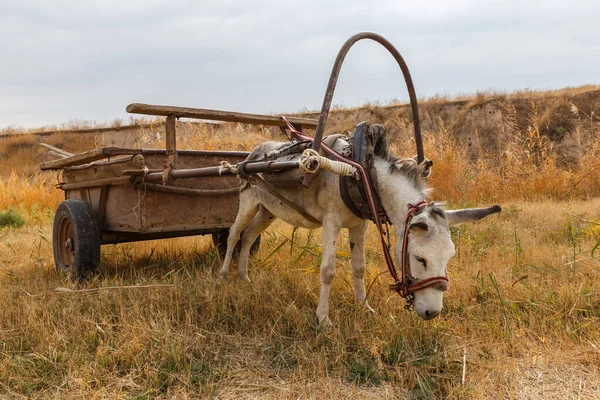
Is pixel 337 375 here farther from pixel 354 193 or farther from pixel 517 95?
pixel 517 95

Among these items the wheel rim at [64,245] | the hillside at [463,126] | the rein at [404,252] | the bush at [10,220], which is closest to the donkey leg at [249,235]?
the rein at [404,252]

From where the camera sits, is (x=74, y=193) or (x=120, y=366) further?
(x=74, y=193)

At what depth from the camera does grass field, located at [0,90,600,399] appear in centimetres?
290

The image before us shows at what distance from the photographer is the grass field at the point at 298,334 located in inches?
114

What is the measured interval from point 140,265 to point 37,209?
605 centimetres

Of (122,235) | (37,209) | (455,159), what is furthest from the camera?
(37,209)

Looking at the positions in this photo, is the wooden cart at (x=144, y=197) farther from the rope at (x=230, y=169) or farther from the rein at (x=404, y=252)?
the rein at (x=404, y=252)

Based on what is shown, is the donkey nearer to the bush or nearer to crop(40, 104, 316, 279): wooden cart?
crop(40, 104, 316, 279): wooden cart

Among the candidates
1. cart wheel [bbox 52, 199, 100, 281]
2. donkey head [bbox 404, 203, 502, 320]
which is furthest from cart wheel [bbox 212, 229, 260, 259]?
donkey head [bbox 404, 203, 502, 320]

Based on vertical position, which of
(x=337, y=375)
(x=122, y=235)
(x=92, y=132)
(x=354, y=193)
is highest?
(x=92, y=132)

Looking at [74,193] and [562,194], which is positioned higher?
[74,193]

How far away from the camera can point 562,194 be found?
879cm

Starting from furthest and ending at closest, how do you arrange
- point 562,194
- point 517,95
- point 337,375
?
1. point 517,95
2. point 562,194
3. point 337,375

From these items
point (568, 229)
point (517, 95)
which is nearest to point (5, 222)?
point (568, 229)
